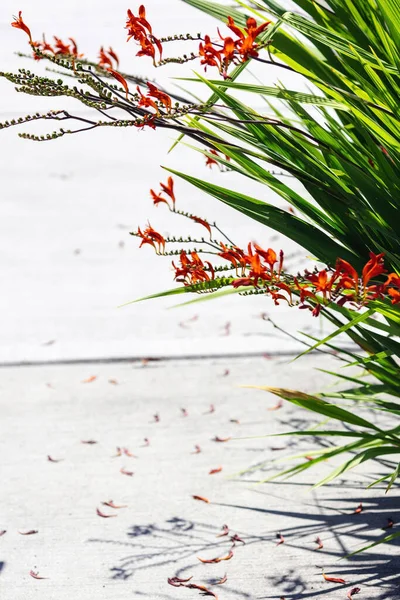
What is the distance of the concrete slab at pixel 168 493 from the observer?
2719mm

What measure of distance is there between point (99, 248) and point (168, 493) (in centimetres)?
254

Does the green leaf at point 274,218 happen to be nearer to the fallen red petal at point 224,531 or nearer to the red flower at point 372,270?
the red flower at point 372,270

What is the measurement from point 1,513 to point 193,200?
3409mm

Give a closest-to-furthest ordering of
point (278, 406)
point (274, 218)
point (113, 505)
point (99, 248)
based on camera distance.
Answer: point (274, 218) → point (113, 505) → point (278, 406) → point (99, 248)

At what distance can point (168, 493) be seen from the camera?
319 centimetres

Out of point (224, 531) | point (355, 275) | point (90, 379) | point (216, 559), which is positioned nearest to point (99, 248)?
point (90, 379)

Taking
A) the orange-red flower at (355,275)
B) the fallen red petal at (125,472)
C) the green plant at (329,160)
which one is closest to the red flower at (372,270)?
the orange-red flower at (355,275)

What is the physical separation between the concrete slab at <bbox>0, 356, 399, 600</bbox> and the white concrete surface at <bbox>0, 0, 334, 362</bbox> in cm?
28

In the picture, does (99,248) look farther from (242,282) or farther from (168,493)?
(242,282)

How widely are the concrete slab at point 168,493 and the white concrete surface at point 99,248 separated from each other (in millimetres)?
285

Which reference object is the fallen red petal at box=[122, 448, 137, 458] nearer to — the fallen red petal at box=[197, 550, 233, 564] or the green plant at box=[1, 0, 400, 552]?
the fallen red petal at box=[197, 550, 233, 564]

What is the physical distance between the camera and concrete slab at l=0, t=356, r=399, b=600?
2.72m

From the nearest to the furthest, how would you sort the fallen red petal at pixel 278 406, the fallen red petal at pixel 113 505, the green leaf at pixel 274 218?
the green leaf at pixel 274 218
the fallen red petal at pixel 113 505
the fallen red petal at pixel 278 406

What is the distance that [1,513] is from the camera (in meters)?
3.09
